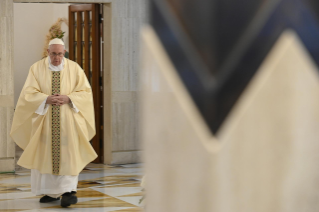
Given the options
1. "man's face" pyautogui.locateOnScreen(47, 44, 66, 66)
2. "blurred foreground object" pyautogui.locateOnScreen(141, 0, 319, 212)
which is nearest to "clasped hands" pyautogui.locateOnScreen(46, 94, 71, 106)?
"man's face" pyautogui.locateOnScreen(47, 44, 66, 66)

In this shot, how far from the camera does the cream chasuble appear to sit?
5492 millimetres

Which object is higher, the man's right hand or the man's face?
the man's face

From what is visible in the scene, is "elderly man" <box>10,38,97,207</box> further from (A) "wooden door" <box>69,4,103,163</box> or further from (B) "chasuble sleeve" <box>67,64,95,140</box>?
(A) "wooden door" <box>69,4,103,163</box>

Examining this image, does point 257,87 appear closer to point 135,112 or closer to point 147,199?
point 147,199

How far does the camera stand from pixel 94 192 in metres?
6.27

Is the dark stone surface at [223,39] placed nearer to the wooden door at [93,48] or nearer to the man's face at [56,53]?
the man's face at [56,53]

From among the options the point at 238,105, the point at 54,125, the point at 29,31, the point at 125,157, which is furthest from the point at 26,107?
the point at 29,31

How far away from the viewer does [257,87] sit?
375mm

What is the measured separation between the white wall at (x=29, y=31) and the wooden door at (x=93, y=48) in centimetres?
252

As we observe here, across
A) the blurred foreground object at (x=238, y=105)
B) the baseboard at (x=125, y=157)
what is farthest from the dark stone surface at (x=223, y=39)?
the baseboard at (x=125, y=157)

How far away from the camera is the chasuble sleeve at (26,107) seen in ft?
18.1

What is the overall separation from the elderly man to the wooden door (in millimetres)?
3128

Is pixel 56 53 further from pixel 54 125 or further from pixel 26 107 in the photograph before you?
pixel 54 125

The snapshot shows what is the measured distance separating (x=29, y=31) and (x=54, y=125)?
22.8 ft
